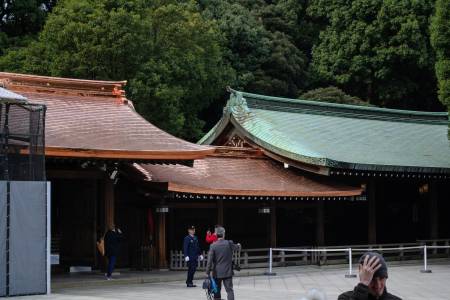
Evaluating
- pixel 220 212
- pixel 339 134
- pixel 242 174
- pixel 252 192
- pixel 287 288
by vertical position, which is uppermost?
pixel 339 134

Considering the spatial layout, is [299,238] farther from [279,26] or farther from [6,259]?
[279,26]

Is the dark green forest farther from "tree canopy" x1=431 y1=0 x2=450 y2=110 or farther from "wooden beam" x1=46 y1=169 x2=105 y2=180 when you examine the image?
"wooden beam" x1=46 y1=169 x2=105 y2=180

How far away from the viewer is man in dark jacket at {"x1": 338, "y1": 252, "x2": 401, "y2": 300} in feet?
16.9

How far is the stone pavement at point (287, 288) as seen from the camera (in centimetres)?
1791

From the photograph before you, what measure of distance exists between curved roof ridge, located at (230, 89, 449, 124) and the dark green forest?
4578 mm

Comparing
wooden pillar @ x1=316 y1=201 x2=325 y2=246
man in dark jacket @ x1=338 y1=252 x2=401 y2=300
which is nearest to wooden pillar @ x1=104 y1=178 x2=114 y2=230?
wooden pillar @ x1=316 y1=201 x2=325 y2=246

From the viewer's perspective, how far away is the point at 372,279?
5.18 meters

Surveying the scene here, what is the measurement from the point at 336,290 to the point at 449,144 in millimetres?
15941

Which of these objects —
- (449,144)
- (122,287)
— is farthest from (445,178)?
(122,287)

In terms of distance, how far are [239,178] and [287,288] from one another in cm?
730

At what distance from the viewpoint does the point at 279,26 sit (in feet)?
175

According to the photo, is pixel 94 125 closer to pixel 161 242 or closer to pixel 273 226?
pixel 161 242

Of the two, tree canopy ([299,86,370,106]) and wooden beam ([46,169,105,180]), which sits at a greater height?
tree canopy ([299,86,370,106])

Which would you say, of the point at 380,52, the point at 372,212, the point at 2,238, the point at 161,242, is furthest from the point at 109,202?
the point at 380,52
